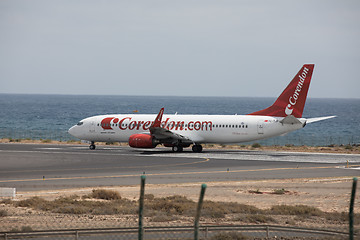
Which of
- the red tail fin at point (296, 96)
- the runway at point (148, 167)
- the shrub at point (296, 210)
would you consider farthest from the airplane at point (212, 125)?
the shrub at point (296, 210)

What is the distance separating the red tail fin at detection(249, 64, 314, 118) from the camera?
2023 inches

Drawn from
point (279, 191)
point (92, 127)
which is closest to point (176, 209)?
point (279, 191)

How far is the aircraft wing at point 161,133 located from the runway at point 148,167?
1.40 m

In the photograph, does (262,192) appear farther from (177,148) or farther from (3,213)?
(177,148)

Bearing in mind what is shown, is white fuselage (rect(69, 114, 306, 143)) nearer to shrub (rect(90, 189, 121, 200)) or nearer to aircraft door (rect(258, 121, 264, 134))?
aircraft door (rect(258, 121, 264, 134))

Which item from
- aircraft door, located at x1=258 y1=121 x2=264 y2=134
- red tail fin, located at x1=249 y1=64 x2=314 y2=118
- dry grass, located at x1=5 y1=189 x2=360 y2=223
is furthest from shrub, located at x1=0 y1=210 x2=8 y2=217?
red tail fin, located at x1=249 y1=64 x2=314 y2=118

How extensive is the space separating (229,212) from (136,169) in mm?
18156

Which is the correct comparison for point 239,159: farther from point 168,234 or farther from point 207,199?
point 168,234

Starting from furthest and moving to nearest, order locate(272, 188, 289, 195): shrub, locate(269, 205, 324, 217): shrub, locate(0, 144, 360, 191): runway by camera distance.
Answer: locate(0, 144, 360, 191): runway
locate(272, 188, 289, 195): shrub
locate(269, 205, 324, 217): shrub

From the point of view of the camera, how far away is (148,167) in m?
41.1

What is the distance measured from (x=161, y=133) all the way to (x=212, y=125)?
481 centimetres

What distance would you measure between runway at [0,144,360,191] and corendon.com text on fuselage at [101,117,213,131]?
286cm

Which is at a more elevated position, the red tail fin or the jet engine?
the red tail fin

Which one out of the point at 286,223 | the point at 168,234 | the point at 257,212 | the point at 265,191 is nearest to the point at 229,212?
the point at 257,212
